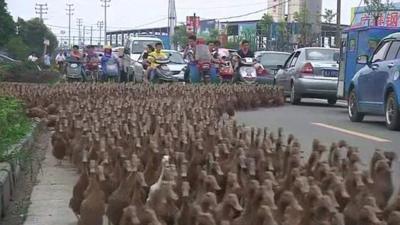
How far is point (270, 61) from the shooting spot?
2367 cm

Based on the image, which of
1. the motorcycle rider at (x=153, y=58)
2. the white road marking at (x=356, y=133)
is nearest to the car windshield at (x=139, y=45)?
the motorcycle rider at (x=153, y=58)

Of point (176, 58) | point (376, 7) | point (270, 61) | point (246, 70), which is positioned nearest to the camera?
point (246, 70)

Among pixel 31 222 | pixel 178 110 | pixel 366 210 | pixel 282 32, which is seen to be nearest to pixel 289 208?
pixel 366 210

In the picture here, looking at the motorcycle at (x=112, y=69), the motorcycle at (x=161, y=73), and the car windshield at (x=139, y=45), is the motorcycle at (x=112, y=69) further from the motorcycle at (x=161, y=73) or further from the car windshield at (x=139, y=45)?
the motorcycle at (x=161, y=73)

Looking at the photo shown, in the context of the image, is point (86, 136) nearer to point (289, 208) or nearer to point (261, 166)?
point (261, 166)

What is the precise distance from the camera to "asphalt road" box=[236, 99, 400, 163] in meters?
10.5

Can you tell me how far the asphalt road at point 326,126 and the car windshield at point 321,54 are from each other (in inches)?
57.9

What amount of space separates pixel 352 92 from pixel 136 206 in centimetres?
1034

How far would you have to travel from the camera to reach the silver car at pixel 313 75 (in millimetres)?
18281

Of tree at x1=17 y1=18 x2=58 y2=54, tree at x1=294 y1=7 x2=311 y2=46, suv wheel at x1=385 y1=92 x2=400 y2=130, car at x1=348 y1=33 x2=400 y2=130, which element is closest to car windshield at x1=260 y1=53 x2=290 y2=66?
car at x1=348 y1=33 x2=400 y2=130

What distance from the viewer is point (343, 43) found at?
58.2 ft

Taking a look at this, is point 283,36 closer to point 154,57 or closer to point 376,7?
point 376,7

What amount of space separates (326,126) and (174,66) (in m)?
12.6

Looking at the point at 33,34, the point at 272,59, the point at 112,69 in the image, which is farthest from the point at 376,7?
the point at 33,34
